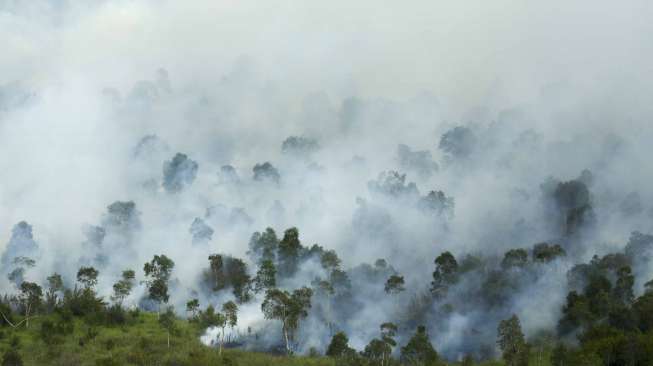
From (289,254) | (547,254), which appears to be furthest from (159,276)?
(547,254)

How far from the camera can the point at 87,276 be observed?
536ft

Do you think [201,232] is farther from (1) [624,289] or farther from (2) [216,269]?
(1) [624,289]

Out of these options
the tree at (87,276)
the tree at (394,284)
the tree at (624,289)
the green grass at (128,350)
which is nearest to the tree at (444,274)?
the tree at (394,284)

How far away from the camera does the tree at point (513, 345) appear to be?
118000 mm

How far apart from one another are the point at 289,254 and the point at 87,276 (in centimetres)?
4644

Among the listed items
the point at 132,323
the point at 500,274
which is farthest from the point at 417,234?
the point at 132,323

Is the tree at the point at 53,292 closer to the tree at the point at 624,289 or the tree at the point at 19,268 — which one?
the tree at the point at 19,268

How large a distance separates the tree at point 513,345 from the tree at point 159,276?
235 feet

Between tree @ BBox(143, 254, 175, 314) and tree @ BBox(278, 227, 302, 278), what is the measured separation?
88.1ft

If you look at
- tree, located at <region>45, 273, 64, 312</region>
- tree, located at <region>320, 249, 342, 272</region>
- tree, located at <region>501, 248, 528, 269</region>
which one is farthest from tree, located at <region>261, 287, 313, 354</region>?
tree, located at <region>45, 273, 64, 312</region>

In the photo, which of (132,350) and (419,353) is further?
(132,350)

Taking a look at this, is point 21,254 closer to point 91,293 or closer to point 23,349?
point 91,293

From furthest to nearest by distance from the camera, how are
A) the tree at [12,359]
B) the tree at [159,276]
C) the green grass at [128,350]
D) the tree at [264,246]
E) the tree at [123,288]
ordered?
the tree at [264,246]
the tree at [123,288]
the tree at [159,276]
the green grass at [128,350]
the tree at [12,359]

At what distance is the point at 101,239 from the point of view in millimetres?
198750
